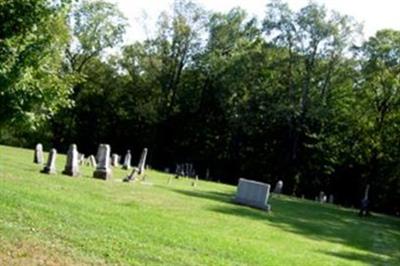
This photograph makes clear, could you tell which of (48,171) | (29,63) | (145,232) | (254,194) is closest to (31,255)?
(29,63)

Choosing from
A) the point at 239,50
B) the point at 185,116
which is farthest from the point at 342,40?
the point at 185,116

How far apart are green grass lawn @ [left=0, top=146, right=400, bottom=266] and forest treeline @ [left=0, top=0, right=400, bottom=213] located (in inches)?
1048

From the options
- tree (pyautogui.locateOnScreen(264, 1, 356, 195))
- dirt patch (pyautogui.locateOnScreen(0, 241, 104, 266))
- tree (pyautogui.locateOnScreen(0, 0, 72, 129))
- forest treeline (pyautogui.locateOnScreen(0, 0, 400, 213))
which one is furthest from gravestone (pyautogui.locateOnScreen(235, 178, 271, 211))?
tree (pyautogui.locateOnScreen(264, 1, 356, 195))

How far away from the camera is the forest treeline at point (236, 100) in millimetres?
Result: 54438

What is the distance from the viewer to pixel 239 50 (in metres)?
63.3

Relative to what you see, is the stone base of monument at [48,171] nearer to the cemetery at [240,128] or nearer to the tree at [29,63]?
the cemetery at [240,128]

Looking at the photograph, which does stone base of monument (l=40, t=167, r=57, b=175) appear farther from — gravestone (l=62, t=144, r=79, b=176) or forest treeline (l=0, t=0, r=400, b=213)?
forest treeline (l=0, t=0, r=400, b=213)

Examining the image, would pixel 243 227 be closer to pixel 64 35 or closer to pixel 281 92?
pixel 64 35

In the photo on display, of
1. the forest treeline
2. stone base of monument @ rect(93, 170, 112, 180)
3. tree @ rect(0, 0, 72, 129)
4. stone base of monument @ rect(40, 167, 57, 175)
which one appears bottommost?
stone base of monument @ rect(40, 167, 57, 175)

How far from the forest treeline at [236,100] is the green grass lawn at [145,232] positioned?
87.3 ft

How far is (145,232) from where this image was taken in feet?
43.0

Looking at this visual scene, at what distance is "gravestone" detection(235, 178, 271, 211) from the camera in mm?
25594

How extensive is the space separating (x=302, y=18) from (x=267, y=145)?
13236 mm

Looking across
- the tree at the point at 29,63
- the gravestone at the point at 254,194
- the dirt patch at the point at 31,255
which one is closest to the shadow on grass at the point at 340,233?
the gravestone at the point at 254,194
